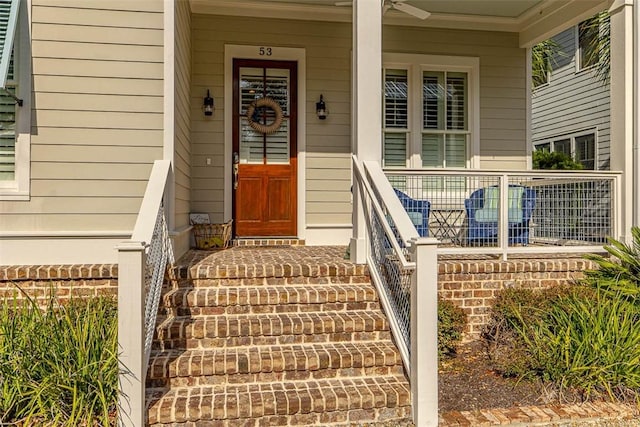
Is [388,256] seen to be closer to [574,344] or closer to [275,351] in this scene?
[275,351]

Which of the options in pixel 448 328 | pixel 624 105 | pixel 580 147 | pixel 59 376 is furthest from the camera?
pixel 580 147

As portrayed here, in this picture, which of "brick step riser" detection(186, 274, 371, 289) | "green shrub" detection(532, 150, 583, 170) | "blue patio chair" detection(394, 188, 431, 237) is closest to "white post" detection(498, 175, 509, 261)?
"blue patio chair" detection(394, 188, 431, 237)

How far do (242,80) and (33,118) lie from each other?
2.76 m

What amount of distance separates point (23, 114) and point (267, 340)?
298 centimetres

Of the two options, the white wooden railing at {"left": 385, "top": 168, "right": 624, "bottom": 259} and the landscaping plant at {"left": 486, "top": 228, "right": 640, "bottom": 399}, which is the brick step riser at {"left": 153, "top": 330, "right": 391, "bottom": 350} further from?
the white wooden railing at {"left": 385, "top": 168, "right": 624, "bottom": 259}

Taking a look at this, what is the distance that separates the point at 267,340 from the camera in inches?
137

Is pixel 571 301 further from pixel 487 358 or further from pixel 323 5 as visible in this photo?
pixel 323 5

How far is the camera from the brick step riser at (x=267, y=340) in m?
3.36

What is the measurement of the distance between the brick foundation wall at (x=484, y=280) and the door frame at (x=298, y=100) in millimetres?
2458

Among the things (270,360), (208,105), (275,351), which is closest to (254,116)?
(208,105)

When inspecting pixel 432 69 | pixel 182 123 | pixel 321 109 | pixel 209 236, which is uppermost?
pixel 432 69

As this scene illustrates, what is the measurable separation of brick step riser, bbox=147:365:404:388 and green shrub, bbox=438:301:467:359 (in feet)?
A: 2.29

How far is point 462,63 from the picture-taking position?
22.2 feet

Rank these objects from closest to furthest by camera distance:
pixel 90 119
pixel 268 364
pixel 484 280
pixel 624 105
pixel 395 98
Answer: pixel 268 364, pixel 90 119, pixel 484 280, pixel 624 105, pixel 395 98
